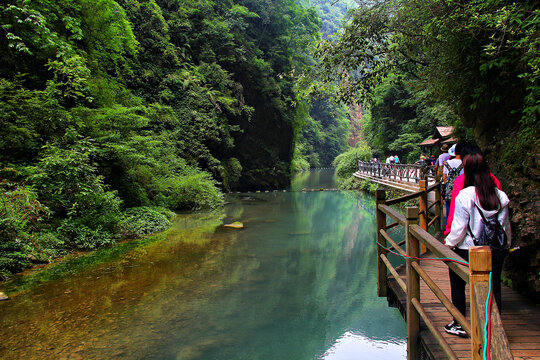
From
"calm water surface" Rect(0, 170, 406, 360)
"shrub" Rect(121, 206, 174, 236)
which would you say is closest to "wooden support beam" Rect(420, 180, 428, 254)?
"calm water surface" Rect(0, 170, 406, 360)

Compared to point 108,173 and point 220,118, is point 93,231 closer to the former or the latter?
point 108,173

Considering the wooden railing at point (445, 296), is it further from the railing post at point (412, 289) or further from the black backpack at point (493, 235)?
the black backpack at point (493, 235)

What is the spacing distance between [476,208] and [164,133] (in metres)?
18.4

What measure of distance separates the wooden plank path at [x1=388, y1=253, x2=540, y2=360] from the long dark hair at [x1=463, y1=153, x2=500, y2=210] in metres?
1.28

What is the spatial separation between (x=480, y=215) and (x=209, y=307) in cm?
545

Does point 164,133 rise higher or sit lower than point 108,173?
higher

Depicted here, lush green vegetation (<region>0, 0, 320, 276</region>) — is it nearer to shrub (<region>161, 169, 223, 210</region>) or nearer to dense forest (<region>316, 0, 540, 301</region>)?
shrub (<region>161, 169, 223, 210</region>)

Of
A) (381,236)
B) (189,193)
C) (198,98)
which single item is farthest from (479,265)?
(198,98)

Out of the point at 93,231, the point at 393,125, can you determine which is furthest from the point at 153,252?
the point at 393,125

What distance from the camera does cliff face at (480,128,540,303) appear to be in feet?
13.0

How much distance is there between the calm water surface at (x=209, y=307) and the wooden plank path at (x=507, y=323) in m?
2.00

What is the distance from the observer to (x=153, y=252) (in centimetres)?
1015

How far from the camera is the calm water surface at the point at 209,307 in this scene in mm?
5457

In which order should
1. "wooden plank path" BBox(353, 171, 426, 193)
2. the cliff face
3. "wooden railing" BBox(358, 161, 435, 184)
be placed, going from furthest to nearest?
"wooden railing" BBox(358, 161, 435, 184)
"wooden plank path" BBox(353, 171, 426, 193)
the cliff face
